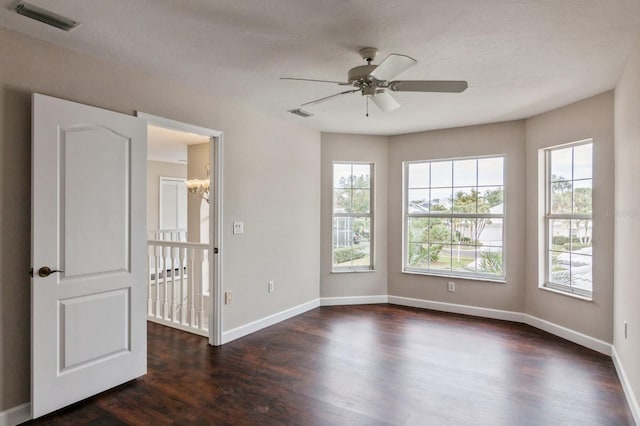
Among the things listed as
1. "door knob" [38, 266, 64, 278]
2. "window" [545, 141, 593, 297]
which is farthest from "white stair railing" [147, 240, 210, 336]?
"window" [545, 141, 593, 297]

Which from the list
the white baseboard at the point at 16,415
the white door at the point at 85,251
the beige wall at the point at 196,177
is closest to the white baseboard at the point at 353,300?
the beige wall at the point at 196,177

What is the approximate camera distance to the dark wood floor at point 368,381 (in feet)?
7.45

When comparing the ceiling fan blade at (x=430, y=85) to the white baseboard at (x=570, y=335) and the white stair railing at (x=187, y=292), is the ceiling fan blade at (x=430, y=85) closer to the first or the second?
the white stair railing at (x=187, y=292)

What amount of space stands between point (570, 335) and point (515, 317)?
69cm

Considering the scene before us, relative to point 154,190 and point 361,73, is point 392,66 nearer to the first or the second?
point 361,73

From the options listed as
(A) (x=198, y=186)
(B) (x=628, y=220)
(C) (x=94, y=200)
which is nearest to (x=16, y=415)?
(C) (x=94, y=200)

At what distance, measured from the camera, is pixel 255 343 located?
11.6 ft

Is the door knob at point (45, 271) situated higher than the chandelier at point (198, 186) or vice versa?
the chandelier at point (198, 186)

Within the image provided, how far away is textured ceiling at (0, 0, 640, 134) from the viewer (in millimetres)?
1892

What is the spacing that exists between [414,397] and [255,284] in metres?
2.06

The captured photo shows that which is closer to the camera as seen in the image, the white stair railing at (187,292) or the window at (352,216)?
the white stair railing at (187,292)

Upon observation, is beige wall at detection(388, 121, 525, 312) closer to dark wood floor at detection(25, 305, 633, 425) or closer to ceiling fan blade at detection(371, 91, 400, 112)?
dark wood floor at detection(25, 305, 633, 425)

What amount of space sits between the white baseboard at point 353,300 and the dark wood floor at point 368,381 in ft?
3.21

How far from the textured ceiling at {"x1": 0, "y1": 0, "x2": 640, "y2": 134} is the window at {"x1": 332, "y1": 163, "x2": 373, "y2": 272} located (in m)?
1.87
